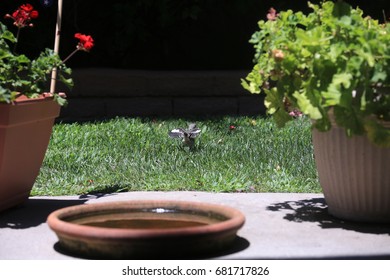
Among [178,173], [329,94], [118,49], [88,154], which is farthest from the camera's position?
[118,49]

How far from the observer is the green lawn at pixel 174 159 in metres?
4.61

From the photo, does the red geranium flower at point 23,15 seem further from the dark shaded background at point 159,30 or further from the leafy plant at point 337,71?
the dark shaded background at point 159,30

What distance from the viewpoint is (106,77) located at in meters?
7.19

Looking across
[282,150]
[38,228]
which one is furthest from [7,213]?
[282,150]

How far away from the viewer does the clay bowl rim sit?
9.46 feet

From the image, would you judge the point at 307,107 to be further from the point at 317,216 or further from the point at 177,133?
the point at 177,133

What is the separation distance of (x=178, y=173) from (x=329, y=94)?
174cm

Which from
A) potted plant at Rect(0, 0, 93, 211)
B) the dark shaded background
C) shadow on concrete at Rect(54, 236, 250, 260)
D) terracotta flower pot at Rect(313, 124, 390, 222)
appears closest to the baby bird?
potted plant at Rect(0, 0, 93, 211)

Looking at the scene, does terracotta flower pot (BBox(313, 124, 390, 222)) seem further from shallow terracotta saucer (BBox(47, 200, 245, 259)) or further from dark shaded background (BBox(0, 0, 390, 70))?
dark shaded background (BBox(0, 0, 390, 70))

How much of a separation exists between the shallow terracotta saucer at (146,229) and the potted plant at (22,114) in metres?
0.60

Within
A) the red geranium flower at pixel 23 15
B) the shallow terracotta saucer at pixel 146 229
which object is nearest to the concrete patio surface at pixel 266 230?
the shallow terracotta saucer at pixel 146 229

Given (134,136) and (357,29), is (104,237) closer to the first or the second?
(357,29)

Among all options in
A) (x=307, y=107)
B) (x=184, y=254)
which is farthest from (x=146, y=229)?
(x=307, y=107)

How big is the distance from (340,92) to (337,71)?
0.42 ft
